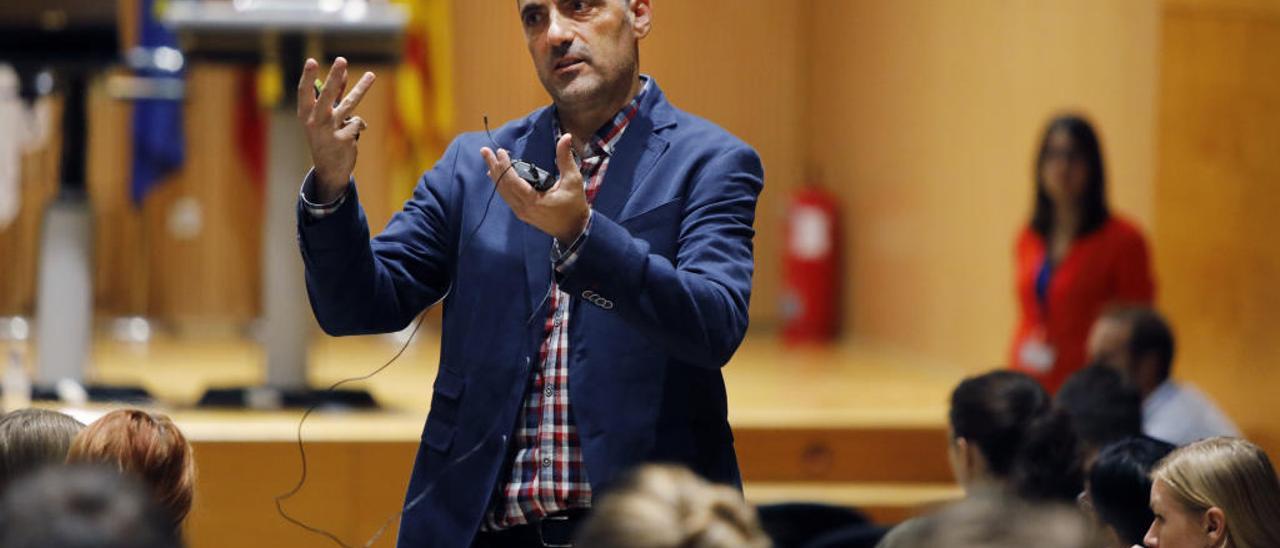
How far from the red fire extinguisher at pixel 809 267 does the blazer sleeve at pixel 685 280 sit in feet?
22.7

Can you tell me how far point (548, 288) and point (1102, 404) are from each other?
1.91 metres

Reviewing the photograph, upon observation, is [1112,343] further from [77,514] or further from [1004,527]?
[77,514]

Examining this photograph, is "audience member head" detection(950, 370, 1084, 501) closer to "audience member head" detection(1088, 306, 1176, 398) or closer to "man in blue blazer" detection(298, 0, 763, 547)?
"man in blue blazer" detection(298, 0, 763, 547)

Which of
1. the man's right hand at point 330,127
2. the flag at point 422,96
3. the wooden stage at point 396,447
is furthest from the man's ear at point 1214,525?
the flag at point 422,96

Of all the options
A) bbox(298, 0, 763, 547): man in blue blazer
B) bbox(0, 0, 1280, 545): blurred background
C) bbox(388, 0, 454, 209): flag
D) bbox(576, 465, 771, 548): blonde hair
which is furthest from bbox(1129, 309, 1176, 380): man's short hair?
bbox(388, 0, 454, 209): flag

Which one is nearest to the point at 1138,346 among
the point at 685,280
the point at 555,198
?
the point at 685,280

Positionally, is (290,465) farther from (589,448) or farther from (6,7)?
(589,448)

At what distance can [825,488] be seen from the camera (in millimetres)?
5355

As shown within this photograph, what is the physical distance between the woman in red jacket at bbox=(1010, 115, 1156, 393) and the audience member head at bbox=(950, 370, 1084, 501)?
2154 millimetres

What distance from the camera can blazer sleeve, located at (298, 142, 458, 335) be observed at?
233cm

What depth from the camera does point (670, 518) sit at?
171 cm

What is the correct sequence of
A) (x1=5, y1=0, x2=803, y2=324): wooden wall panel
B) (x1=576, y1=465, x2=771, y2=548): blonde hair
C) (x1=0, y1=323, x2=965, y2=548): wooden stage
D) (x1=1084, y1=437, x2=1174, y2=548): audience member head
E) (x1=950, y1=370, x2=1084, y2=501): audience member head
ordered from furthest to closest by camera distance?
(x1=5, y1=0, x2=803, y2=324): wooden wall panel
(x1=0, y1=323, x2=965, y2=548): wooden stage
(x1=950, y1=370, x2=1084, y2=501): audience member head
(x1=1084, y1=437, x2=1174, y2=548): audience member head
(x1=576, y1=465, x2=771, y2=548): blonde hair

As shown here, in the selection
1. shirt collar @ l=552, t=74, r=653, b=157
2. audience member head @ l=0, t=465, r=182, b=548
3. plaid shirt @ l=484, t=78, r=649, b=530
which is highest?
shirt collar @ l=552, t=74, r=653, b=157

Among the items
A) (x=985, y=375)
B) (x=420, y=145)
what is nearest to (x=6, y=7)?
(x=420, y=145)
